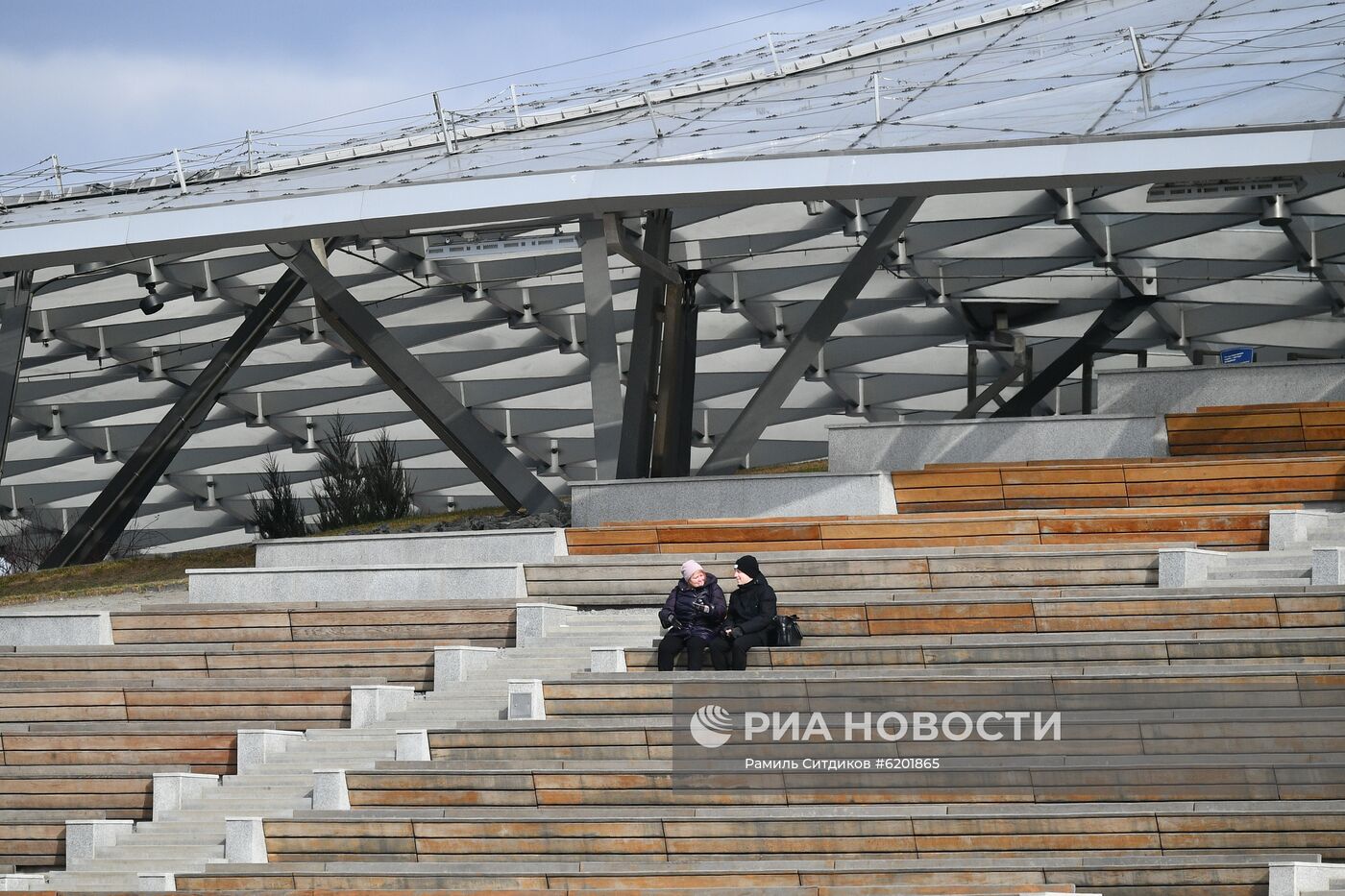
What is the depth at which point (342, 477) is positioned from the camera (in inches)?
891

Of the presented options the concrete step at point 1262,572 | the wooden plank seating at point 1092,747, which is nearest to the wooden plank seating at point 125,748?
the wooden plank seating at point 1092,747

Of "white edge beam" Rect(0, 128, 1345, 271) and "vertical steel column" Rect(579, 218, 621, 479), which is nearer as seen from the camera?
"white edge beam" Rect(0, 128, 1345, 271)

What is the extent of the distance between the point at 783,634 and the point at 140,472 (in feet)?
53.4

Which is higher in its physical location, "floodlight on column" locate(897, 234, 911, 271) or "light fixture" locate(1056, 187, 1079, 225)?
"floodlight on column" locate(897, 234, 911, 271)

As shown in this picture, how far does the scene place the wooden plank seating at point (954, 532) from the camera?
15.0 meters

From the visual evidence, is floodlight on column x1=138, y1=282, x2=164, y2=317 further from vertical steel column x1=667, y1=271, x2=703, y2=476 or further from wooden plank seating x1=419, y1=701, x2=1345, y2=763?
wooden plank seating x1=419, y1=701, x2=1345, y2=763

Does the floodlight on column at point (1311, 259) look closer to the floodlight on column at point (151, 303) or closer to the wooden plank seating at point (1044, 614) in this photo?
the wooden plank seating at point (1044, 614)

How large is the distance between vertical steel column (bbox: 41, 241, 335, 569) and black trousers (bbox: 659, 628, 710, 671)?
1445 cm

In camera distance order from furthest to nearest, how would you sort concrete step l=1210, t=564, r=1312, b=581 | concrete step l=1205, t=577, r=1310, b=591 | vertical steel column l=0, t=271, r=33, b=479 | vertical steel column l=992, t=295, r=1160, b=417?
1. vertical steel column l=992, t=295, r=1160, b=417
2. vertical steel column l=0, t=271, r=33, b=479
3. concrete step l=1210, t=564, r=1312, b=581
4. concrete step l=1205, t=577, r=1310, b=591

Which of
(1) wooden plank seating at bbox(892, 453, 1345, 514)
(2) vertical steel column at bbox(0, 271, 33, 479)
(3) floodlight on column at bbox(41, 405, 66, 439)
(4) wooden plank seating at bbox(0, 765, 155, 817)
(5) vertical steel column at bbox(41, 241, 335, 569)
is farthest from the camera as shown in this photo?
(3) floodlight on column at bbox(41, 405, 66, 439)

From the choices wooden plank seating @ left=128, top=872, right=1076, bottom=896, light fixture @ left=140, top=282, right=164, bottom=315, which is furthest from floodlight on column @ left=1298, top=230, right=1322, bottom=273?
light fixture @ left=140, top=282, right=164, bottom=315

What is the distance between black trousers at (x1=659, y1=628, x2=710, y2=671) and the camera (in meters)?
12.3

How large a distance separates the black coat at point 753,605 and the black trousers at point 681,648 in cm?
31

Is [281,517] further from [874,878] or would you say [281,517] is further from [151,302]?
[874,878]
